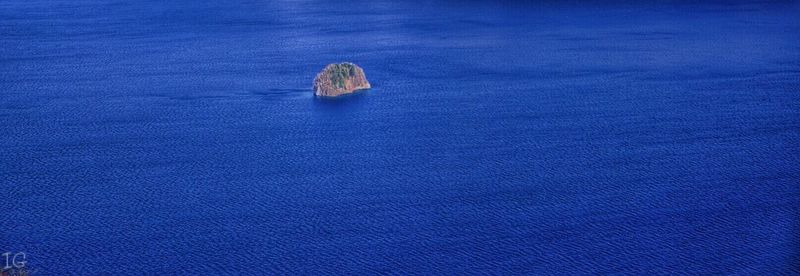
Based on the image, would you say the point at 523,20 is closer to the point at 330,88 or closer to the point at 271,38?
the point at 271,38
